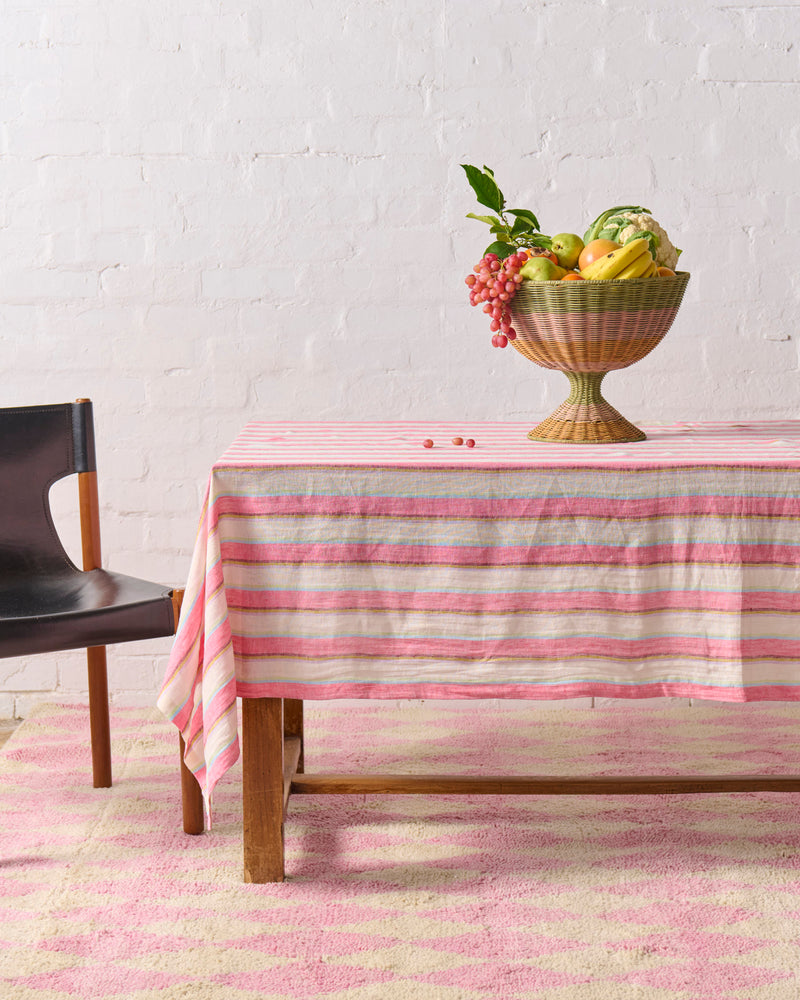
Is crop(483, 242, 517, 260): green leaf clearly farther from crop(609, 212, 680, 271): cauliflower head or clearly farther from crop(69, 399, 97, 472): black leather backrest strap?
crop(69, 399, 97, 472): black leather backrest strap

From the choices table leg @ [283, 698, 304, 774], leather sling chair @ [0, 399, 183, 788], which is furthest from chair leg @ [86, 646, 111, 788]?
table leg @ [283, 698, 304, 774]

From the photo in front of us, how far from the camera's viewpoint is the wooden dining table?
1674 millimetres

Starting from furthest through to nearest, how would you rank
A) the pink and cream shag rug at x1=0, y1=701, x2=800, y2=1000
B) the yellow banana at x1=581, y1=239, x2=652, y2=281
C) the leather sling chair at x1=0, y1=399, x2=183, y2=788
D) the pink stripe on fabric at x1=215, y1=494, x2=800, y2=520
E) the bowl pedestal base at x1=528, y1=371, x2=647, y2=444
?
the leather sling chair at x1=0, y1=399, x2=183, y2=788, the bowl pedestal base at x1=528, y1=371, x2=647, y2=444, the yellow banana at x1=581, y1=239, x2=652, y2=281, the pink stripe on fabric at x1=215, y1=494, x2=800, y2=520, the pink and cream shag rug at x1=0, y1=701, x2=800, y2=1000

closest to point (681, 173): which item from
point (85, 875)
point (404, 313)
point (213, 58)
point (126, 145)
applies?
point (404, 313)

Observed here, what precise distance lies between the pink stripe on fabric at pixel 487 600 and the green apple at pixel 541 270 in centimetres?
50

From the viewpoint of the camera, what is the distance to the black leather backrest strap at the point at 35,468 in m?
2.14

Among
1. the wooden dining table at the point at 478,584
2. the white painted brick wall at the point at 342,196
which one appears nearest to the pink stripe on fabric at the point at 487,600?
the wooden dining table at the point at 478,584

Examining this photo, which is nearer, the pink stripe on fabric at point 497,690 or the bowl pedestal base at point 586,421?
the pink stripe on fabric at point 497,690

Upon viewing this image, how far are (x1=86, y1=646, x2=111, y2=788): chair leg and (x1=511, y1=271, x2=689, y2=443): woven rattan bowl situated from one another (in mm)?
922

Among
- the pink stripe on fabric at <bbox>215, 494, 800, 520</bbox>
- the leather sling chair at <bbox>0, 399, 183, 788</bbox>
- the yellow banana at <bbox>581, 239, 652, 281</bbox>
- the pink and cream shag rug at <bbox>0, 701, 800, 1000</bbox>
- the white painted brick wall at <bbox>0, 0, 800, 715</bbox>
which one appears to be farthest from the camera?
the white painted brick wall at <bbox>0, 0, 800, 715</bbox>

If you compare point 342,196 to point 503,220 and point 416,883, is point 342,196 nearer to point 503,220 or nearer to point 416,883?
point 503,220

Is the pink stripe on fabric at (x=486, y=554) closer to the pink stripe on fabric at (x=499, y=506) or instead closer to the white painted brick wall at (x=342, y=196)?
the pink stripe on fabric at (x=499, y=506)

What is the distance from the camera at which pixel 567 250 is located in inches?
73.4

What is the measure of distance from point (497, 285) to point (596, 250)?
0.17 meters
